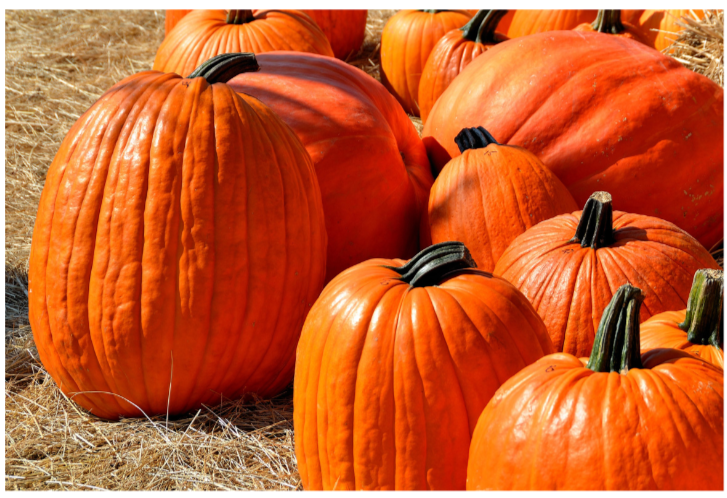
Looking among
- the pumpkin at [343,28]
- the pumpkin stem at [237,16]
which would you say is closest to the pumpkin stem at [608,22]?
the pumpkin stem at [237,16]

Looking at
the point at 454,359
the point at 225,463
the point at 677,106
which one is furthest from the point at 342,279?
the point at 677,106

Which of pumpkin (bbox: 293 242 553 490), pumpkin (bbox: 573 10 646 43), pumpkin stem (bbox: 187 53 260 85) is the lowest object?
pumpkin (bbox: 293 242 553 490)

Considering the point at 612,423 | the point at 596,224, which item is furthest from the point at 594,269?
the point at 612,423

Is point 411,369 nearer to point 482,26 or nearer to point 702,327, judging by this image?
point 702,327

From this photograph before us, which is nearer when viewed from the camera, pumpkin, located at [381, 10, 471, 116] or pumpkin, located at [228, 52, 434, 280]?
pumpkin, located at [228, 52, 434, 280]

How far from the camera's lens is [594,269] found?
2398mm

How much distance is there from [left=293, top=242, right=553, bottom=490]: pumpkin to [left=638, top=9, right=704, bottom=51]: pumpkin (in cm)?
340

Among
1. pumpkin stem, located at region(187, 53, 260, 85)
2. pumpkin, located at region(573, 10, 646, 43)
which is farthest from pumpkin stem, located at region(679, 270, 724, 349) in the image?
pumpkin, located at region(573, 10, 646, 43)

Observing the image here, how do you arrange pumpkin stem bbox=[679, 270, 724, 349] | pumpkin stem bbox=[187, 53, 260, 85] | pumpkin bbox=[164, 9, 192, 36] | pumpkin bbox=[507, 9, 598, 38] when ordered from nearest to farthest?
pumpkin stem bbox=[679, 270, 724, 349] < pumpkin stem bbox=[187, 53, 260, 85] < pumpkin bbox=[507, 9, 598, 38] < pumpkin bbox=[164, 9, 192, 36]

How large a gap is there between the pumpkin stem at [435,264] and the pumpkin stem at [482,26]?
2.75m

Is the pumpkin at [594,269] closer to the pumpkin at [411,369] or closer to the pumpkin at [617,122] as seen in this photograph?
the pumpkin at [411,369]

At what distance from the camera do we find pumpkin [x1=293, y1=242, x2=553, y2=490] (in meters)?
1.85

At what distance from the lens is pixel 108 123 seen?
2.41 m

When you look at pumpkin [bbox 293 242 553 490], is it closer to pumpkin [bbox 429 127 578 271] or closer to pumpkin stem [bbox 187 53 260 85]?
pumpkin [bbox 429 127 578 271]
